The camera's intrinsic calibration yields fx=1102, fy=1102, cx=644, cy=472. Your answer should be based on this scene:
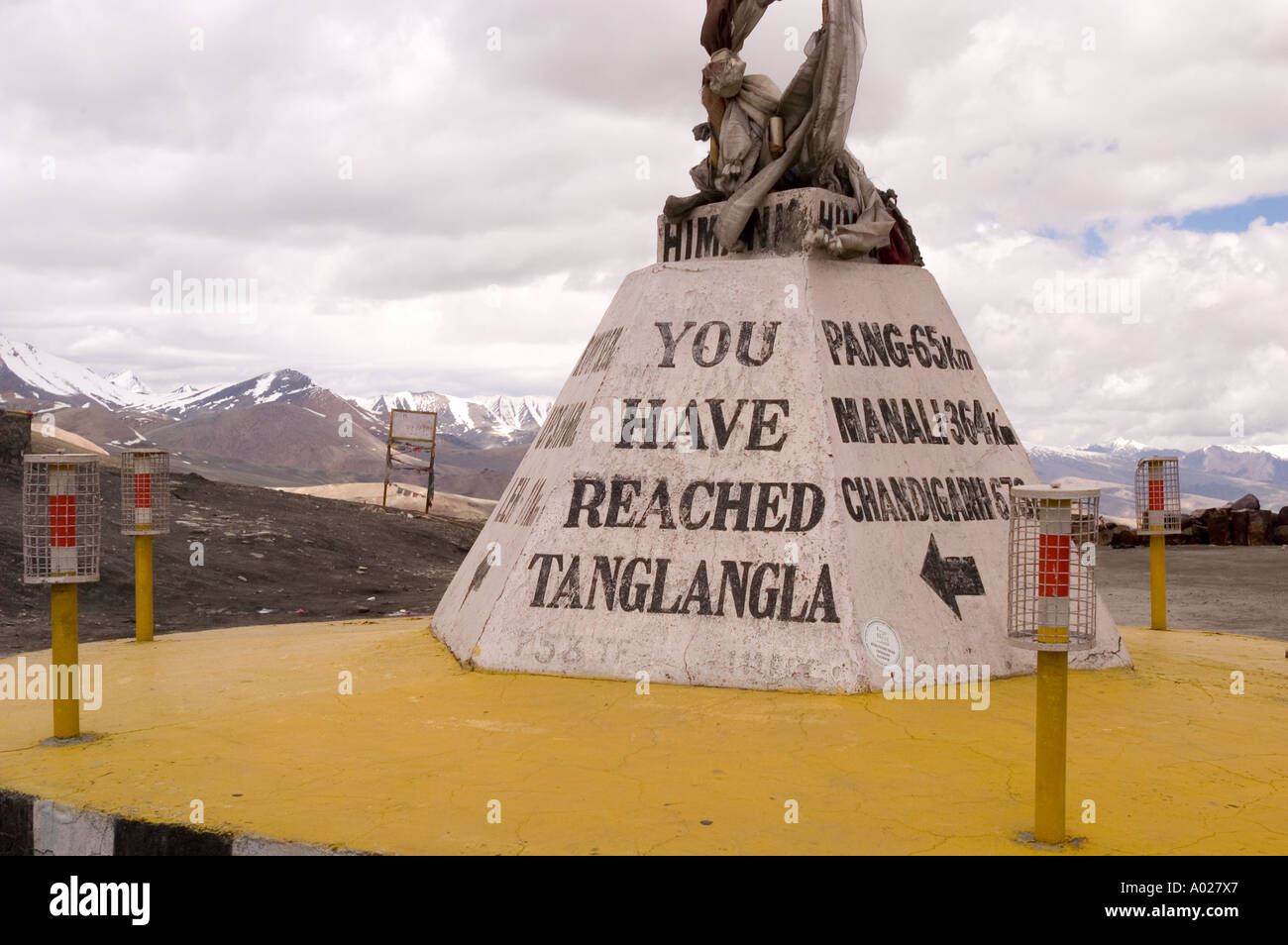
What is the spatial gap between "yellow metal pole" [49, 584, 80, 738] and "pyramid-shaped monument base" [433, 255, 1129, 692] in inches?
95.4

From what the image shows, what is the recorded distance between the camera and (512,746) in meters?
5.38

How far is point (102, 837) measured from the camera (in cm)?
436

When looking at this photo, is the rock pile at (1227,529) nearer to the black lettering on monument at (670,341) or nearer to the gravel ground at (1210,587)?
the gravel ground at (1210,587)

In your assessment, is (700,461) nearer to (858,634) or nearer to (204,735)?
(858,634)

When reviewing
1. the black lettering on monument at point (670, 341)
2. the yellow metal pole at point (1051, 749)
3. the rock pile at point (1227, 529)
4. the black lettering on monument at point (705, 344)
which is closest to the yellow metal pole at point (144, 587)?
the black lettering on monument at point (670, 341)

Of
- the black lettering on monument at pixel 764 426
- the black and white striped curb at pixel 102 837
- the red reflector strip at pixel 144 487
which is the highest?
the black lettering on monument at pixel 764 426

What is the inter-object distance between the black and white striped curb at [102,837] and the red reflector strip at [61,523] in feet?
4.08

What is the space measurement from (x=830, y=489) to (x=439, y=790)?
3301mm

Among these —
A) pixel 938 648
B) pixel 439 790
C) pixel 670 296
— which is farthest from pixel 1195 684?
pixel 439 790

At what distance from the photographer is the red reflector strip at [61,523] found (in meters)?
5.41

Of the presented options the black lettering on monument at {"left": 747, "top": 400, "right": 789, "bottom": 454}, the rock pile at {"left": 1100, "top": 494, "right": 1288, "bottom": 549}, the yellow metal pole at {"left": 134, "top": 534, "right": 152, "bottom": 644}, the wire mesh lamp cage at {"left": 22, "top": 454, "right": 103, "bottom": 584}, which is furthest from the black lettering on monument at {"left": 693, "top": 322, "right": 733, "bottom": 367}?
the rock pile at {"left": 1100, "top": 494, "right": 1288, "bottom": 549}

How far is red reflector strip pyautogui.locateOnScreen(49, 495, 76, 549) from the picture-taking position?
5406mm

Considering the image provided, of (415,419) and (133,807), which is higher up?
(415,419)

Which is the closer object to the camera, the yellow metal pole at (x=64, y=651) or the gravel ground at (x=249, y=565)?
the yellow metal pole at (x=64, y=651)
